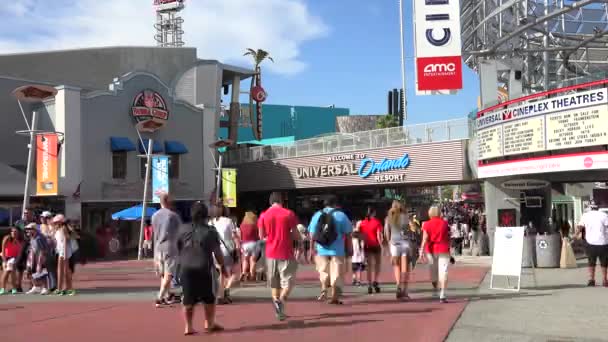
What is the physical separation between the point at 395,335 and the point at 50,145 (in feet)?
65.6

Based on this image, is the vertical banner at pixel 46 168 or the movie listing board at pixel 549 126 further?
the vertical banner at pixel 46 168

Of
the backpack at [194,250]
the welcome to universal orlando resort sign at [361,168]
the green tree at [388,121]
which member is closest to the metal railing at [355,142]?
the welcome to universal orlando resort sign at [361,168]

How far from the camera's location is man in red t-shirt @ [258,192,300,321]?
905cm

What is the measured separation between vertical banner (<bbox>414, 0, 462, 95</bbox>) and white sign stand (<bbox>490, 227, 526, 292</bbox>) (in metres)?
10.9

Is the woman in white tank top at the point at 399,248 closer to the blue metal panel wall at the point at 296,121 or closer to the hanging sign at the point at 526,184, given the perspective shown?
the hanging sign at the point at 526,184

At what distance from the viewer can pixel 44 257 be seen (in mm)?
12586

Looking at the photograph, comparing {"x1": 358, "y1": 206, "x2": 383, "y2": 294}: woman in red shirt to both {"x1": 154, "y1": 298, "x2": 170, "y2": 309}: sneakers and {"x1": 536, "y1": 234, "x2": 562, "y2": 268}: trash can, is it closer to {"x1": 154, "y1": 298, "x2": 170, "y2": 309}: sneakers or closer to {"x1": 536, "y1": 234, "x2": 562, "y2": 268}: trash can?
{"x1": 154, "y1": 298, "x2": 170, "y2": 309}: sneakers

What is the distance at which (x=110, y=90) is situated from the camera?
105ft

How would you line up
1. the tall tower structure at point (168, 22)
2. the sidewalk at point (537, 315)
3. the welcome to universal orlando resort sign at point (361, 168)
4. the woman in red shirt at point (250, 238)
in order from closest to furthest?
the sidewalk at point (537, 315) < the woman in red shirt at point (250, 238) < the welcome to universal orlando resort sign at point (361, 168) < the tall tower structure at point (168, 22)

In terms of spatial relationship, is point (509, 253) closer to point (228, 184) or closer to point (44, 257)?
point (44, 257)

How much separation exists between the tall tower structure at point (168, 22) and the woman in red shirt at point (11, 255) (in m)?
43.3

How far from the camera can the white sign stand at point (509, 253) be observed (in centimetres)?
1190

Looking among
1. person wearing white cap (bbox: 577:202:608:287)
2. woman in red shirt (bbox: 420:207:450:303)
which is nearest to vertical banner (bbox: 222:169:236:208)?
person wearing white cap (bbox: 577:202:608:287)

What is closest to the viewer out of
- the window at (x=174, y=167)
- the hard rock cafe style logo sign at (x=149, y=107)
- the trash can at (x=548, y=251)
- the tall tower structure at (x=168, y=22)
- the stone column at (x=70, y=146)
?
the trash can at (x=548, y=251)
